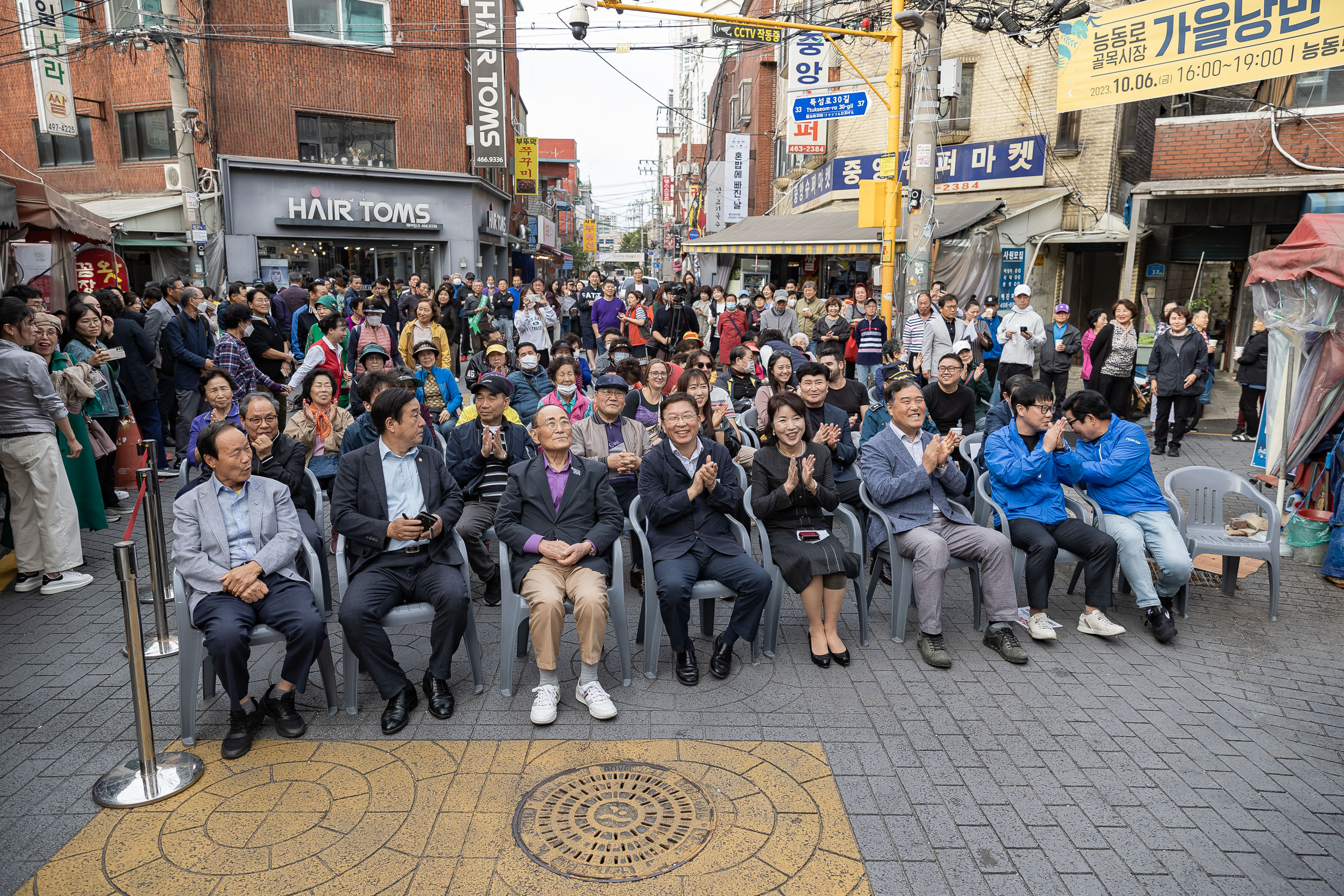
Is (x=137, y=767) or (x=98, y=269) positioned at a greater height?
(x=98, y=269)

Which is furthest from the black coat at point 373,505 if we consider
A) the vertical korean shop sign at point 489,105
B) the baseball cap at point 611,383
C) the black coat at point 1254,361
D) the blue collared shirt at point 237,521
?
the vertical korean shop sign at point 489,105

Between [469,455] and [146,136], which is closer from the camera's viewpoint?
[469,455]

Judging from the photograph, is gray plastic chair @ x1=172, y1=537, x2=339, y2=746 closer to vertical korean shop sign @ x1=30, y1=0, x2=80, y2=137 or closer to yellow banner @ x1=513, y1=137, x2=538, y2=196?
vertical korean shop sign @ x1=30, y1=0, x2=80, y2=137

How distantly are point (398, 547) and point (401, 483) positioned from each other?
1.26 feet

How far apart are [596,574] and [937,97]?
9475 millimetres

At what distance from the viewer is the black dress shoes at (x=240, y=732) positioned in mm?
3834

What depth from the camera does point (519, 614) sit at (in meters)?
4.34

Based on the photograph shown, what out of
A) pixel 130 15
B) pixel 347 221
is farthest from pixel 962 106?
pixel 130 15

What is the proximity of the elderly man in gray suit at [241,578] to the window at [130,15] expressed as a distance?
22995mm

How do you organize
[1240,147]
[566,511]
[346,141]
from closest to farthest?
[566,511], [1240,147], [346,141]

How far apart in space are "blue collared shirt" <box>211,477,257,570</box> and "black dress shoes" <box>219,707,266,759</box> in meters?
0.75

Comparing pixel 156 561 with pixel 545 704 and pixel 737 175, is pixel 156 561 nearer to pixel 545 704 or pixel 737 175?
pixel 545 704

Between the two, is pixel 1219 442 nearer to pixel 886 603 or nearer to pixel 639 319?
pixel 886 603

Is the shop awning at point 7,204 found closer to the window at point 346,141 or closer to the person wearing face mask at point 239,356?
the person wearing face mask at point 239,356
